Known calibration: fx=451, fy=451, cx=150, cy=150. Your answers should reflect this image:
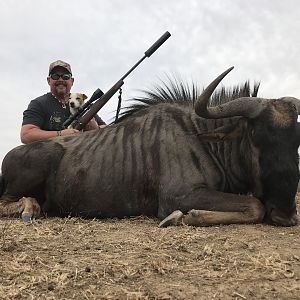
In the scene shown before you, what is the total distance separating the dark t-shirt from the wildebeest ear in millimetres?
2619

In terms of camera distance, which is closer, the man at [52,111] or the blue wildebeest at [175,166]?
the blue wildebeest at [175,166]

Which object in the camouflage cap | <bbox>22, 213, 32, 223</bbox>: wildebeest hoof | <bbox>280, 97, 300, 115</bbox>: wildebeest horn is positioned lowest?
<bbox>22, 213, 32, 223</bbox>: wildebeest hoof

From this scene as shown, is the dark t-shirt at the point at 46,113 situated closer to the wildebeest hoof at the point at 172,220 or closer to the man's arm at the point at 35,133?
the man's arm at the point at 35,133

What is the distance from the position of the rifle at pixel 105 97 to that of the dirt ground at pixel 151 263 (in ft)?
7.58

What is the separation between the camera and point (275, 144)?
3.78 metres

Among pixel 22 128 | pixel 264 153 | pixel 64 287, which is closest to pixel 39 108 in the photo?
pixel 22 128

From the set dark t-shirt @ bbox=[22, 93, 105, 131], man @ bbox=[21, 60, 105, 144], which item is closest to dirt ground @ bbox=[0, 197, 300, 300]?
man @ bbox=[21, 60, 105, 144]

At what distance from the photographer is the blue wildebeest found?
12.5 feet

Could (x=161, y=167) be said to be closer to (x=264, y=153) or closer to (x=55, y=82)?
(x=264, y=153)

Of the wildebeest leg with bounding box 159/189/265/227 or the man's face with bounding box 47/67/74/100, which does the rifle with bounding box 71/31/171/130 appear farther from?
the wildebeest leg with bounding box 159/189/265/227

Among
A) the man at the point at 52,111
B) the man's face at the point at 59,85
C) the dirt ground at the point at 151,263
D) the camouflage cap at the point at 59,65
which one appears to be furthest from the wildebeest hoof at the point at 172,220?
the camouflage cap at the point at 59,65

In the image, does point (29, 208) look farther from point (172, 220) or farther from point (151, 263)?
point (151, 263)

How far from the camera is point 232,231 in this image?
11.4 ft

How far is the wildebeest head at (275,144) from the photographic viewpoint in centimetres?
374
